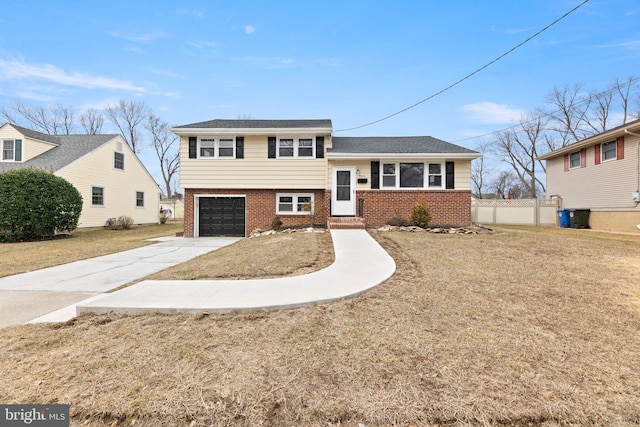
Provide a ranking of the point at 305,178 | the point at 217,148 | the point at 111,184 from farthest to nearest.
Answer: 1. the point at 111,184
2. the point at 217,148
3. the point at 305,178

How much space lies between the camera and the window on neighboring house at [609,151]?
13.8m

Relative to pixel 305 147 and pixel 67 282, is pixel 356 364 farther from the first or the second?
pixel 305 147

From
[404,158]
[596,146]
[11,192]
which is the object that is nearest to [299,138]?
[404,158]

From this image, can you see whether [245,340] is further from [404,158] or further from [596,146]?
[596,146]

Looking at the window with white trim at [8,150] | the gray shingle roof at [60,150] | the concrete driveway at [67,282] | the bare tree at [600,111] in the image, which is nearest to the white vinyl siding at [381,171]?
the concrete driveway at [67,282]

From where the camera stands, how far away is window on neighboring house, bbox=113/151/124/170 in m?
18.7

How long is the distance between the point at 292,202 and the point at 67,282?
881cm

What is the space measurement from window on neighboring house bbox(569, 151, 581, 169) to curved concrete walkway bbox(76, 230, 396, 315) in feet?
56.2

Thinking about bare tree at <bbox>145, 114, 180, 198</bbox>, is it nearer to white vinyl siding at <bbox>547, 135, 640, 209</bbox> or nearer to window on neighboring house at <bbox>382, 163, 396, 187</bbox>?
window on neighboring house at <bbox>382, 163, 396, 187</bbox>

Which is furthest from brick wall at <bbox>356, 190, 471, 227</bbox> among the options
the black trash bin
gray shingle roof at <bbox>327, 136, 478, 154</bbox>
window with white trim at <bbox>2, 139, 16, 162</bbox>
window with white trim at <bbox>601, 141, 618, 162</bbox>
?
window with white trim at <bbox>2, 139, 16, 162</bbox>

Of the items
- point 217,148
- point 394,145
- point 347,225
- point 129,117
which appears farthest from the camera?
point 129,117

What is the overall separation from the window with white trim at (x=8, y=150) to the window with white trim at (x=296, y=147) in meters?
15.9

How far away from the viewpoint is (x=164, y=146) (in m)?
35.1

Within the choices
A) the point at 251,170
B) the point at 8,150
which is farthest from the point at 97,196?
the point at 251,170
